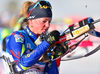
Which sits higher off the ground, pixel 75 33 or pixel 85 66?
pixel 75 33

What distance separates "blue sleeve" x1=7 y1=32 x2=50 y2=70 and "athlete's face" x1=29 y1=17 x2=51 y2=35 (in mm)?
173

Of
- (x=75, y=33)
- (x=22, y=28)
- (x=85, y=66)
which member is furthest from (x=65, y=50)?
(x=85, y=66)

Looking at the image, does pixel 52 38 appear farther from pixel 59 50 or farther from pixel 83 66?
pixel 83 66

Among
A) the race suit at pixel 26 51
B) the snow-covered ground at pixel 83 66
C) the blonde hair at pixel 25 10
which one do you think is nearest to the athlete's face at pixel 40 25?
the race suit at pixel 26 51

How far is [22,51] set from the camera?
151 cm

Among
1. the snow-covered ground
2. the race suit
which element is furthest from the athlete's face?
the snow-covered ground

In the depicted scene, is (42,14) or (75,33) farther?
(42,14)

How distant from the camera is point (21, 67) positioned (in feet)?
4.97

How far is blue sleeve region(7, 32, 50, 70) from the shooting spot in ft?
4.73

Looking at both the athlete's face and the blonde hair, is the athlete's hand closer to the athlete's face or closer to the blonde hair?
the athlete's face

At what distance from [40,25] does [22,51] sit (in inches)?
12.9

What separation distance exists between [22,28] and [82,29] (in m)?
0.77

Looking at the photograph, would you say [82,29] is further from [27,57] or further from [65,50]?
[27,57]

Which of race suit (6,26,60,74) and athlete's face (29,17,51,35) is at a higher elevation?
athlete's face (29,17,51,35)
